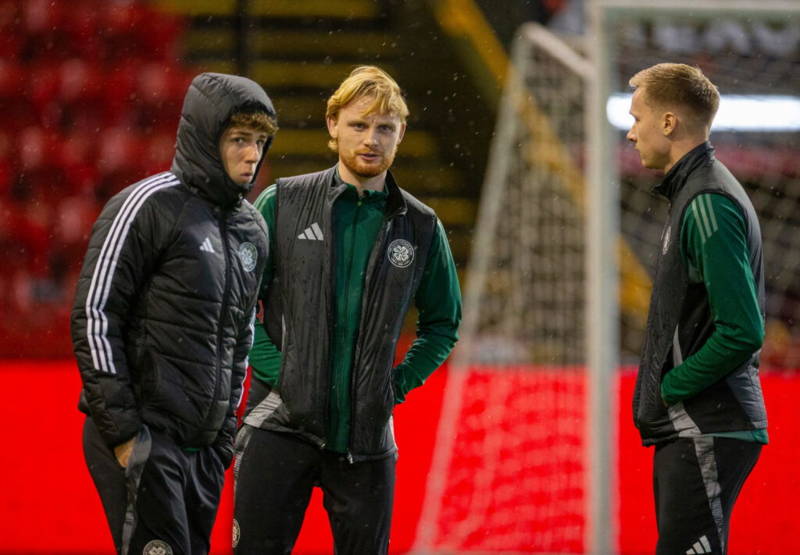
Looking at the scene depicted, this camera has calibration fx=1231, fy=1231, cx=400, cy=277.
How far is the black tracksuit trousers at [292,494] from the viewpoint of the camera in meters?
3.01

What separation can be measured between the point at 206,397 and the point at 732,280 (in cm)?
121

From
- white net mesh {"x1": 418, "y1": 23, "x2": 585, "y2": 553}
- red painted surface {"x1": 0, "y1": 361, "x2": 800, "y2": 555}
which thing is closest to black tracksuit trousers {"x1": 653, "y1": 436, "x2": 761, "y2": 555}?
red painted surface {"x1": 0, "y1": 361, "x2": 800, "y2": 555}

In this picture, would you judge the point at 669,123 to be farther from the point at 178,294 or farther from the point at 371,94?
the point at 178,294

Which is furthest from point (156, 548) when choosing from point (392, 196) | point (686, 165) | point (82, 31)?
point (82, 31)

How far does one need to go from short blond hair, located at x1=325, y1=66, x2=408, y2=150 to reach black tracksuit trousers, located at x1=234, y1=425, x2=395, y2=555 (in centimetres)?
76

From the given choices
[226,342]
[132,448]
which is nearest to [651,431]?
[226,342]

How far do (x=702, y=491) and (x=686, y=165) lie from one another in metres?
0.76

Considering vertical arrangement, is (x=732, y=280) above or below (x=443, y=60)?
below

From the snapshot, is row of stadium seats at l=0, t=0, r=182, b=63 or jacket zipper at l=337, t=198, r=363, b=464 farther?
row of stadium seats at l=0, t=0, r=182, b=63

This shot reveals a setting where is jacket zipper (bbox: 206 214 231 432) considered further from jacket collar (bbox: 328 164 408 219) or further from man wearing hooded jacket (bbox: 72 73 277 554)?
jacket collar (bbox: 328 164 408 219)

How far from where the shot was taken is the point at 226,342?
2.85 m

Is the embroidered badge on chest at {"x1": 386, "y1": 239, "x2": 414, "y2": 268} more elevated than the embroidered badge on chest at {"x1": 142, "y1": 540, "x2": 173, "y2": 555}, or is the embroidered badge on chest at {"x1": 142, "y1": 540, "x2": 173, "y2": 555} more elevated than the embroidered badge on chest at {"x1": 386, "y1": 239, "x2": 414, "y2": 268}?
the embroidered badge on chest at {"x1": 386, "y1": 239, "x2": 414, "y2": 268}

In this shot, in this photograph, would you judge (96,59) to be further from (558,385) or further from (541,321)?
(558,385)

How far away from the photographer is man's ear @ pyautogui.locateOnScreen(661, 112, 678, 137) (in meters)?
2.94
